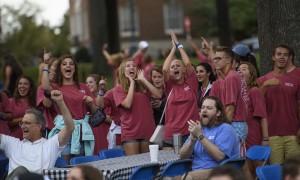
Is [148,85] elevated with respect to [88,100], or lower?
elevated

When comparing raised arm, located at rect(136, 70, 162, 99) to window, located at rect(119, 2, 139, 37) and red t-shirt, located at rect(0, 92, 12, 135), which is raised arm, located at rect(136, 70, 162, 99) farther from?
window, located at rect(119, 2, 139, 37)

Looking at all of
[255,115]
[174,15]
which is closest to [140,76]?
[255,115]

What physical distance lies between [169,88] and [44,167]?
9.83 feet

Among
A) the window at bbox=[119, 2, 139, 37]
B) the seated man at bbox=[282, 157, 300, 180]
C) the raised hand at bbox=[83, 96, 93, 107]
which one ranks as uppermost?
the window at bbox=[119, 2, 139, 37]

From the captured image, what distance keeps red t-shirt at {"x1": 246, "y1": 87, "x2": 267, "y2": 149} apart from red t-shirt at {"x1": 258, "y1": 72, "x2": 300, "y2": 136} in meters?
→ 0.32

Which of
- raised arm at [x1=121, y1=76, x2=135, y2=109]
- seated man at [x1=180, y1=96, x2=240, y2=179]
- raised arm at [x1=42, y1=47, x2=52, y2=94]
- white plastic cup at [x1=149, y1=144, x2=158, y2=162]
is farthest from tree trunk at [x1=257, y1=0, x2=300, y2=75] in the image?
white plastic cup at [x1=149, y1=144, x2=158, y2=162]

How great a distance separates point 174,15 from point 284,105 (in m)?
49.0

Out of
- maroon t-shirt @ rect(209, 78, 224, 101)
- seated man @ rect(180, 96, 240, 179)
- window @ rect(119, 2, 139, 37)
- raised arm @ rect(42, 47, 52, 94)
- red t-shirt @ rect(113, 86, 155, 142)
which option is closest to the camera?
seated man @ rect(180, 96, 240, 179)

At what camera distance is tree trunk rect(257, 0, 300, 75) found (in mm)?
14352

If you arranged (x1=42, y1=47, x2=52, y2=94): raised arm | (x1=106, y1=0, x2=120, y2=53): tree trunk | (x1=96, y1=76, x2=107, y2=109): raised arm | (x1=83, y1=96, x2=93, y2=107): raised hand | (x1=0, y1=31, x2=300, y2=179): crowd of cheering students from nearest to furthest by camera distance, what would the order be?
(x1=42, y1=47, x2=52, y2=94): raised arm → (x1=0, y1=31, x2=300, y2=179): crowd of cheering students → (x1=83, y1=96, x2=93, y2=107): raised hand → (x1=96, y1=76, x2=107, y2=109): raised arm → (x1=106, y1=0, x2=120, y2=53): tree trunk

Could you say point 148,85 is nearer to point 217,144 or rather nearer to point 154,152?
point 154,152

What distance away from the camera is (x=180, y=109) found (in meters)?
12.6

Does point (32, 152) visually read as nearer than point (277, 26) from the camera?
Yes

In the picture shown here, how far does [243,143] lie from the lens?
11.9m
